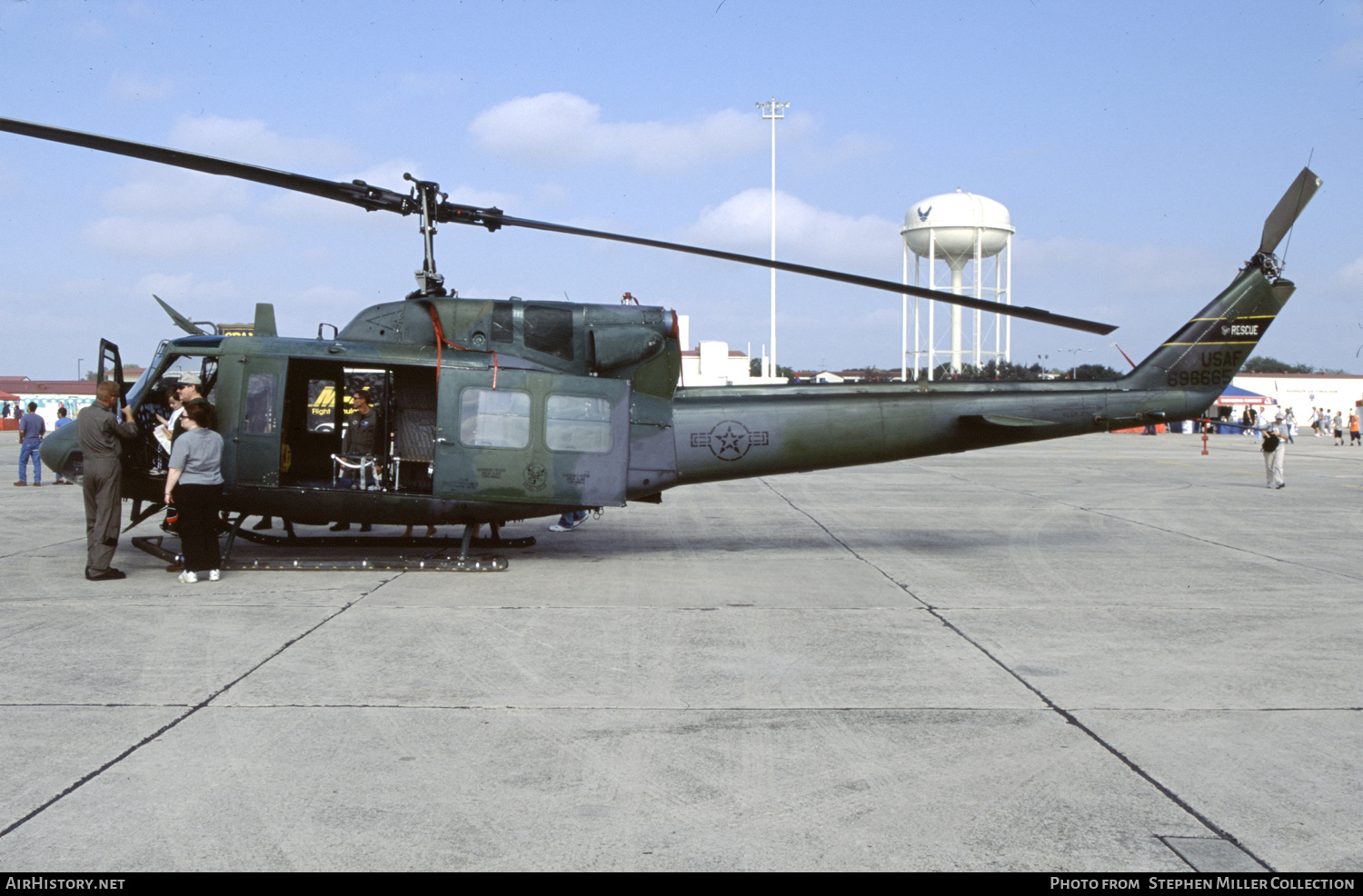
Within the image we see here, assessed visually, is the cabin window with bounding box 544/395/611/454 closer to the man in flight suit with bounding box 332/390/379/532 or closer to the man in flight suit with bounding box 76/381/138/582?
the man in flight suit with bounding box 332/390/379/532

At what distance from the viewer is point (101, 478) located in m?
9.20

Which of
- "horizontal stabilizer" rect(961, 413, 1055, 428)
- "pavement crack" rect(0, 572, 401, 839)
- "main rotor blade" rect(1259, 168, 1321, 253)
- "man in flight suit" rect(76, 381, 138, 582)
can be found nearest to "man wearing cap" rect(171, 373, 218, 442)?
"man in flight suit" rect(76, 381, 138, 582)

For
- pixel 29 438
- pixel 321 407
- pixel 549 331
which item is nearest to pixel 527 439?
pixel 549 331

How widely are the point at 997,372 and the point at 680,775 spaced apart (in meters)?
43.0

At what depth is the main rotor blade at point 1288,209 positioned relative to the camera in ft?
35.5

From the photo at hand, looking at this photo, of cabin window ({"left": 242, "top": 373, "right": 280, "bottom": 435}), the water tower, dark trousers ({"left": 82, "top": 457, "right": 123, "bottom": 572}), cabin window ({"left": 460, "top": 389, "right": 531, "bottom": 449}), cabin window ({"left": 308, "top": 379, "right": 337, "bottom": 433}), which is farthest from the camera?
the water tower

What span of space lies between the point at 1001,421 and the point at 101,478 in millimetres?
8983

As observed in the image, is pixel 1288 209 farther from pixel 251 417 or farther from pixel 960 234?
pixel 960 234

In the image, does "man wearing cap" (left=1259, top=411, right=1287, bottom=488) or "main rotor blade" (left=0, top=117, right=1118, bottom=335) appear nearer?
"main rotor blade" (left=0, top=117, right=1118, bottom=335)

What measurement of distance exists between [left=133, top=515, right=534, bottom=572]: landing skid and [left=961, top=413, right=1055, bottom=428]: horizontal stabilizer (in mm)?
5087

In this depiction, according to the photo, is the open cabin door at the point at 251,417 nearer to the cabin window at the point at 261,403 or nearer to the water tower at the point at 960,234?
the cabin window at the point at 261,403

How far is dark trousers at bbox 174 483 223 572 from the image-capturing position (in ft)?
29.3

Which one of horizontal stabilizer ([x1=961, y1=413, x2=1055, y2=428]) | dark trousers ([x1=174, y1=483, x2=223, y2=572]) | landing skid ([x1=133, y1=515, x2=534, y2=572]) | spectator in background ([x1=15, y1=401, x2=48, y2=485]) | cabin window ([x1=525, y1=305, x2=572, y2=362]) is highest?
cabin window ([x1=525, y1=305, x2=572, y2=362])

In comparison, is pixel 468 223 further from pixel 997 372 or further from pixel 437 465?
pixel 997 372
